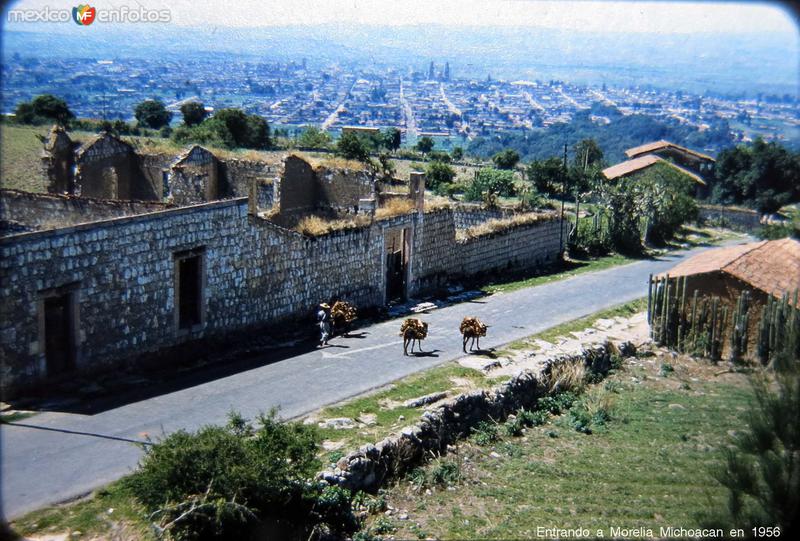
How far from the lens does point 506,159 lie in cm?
5953

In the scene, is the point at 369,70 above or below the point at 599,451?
above

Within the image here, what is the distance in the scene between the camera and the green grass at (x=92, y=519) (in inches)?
375

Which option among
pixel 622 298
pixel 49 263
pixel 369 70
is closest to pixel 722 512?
pixel 49 263

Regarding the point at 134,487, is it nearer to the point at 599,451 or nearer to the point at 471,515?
the point at 471,515

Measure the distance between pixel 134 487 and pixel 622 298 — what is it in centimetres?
2045

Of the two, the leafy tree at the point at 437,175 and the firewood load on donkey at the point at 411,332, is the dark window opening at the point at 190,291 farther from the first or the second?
the leafy tree at the point at 437,175

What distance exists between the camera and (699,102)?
6078 centimetres

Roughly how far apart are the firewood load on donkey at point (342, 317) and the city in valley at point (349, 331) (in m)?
0.09

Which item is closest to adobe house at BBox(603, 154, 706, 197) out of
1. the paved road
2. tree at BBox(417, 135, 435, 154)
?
tree at BBox(417, 135, 435, 154)

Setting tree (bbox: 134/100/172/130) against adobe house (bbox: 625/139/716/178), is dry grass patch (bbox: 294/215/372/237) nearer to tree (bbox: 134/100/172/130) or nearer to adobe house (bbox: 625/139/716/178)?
tree (bbox: 134/100/172/130)

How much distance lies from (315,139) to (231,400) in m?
33.7

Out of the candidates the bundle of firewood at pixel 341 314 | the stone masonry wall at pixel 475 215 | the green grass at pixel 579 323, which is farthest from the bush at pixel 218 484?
the stone masonry wall at pixel 475 215

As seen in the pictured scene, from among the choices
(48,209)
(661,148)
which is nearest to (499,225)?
(48,209)

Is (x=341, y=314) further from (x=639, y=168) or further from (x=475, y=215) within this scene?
(x=639, y=168)
